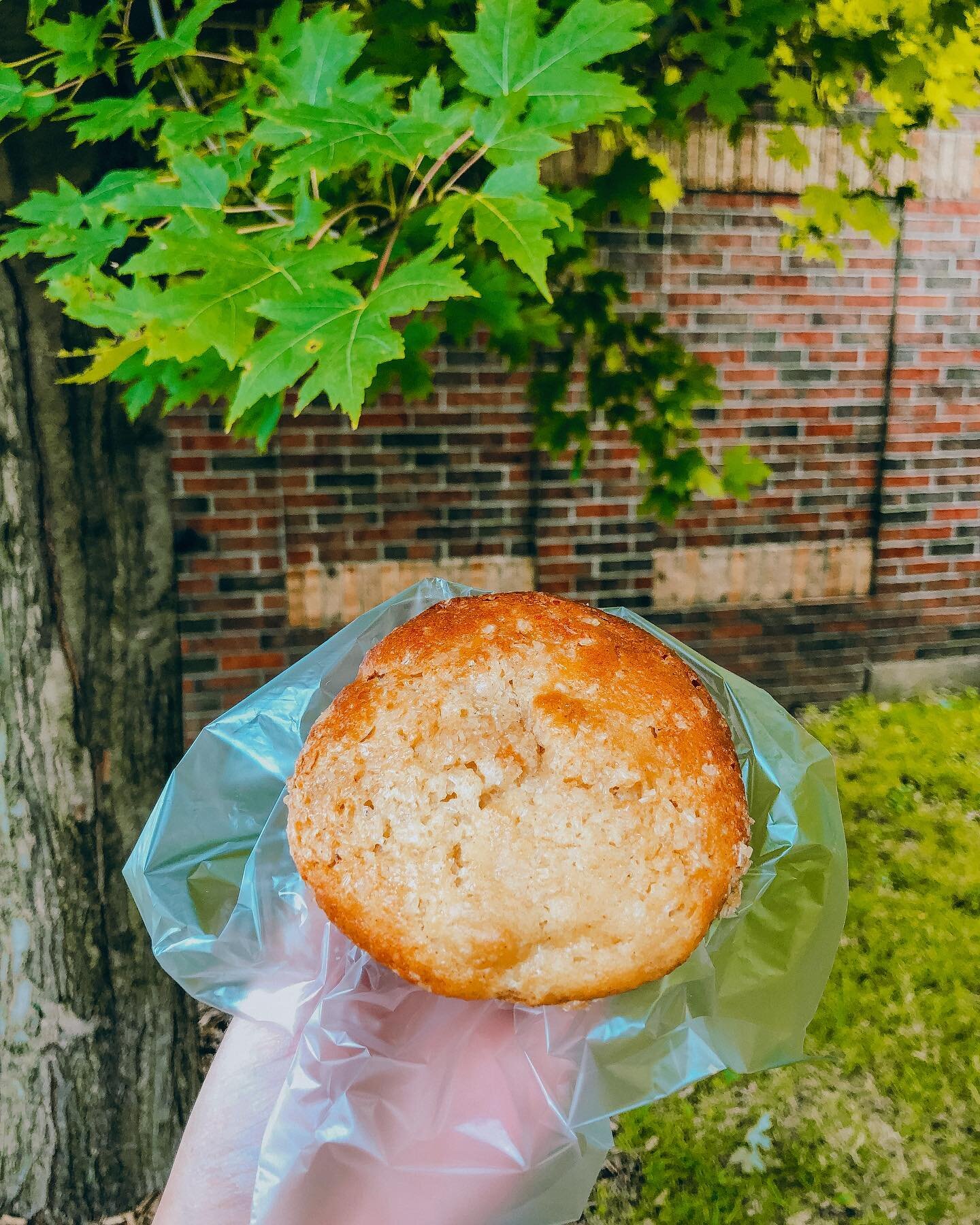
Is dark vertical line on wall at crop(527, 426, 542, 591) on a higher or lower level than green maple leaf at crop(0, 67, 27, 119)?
lower

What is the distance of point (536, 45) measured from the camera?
46.6 inches

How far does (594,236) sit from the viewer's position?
13.5 ft

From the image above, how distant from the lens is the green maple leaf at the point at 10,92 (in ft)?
5.27

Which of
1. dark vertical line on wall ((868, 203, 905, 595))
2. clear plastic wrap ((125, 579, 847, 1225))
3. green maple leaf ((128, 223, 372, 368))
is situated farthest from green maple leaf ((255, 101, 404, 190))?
dark vertical line on wall ((868, 203, 905, 595))

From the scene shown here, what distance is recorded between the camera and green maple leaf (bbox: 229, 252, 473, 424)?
96cm

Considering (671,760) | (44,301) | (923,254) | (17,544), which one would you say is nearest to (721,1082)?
(671,760)

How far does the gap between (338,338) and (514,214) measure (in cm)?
30

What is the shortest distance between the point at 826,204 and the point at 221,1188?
2.68 m

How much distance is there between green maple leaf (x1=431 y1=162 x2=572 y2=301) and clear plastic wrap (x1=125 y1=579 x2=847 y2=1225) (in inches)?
34.6

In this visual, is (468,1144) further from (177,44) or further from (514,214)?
(177,44)

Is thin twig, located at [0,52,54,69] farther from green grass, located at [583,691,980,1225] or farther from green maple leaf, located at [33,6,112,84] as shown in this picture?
green grass, located at [583,691,980,1225]

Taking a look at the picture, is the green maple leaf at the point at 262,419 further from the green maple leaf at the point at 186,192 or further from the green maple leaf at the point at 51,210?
the green maple leaf at the point at 51,210

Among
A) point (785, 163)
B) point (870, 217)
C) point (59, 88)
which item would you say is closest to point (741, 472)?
A: point (870, 217)

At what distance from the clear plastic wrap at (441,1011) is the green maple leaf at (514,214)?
0.88 m
